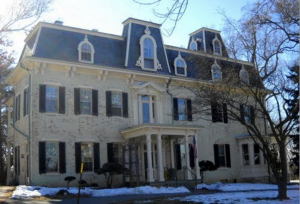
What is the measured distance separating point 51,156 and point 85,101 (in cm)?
377

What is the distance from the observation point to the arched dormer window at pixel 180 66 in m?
26.4

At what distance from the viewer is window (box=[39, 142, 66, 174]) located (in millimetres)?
20156

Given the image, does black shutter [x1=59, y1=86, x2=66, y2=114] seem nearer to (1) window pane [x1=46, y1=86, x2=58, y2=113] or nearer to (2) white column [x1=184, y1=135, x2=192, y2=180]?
(1) window pane [x1=46, y1=86, x2=58, y2=113]

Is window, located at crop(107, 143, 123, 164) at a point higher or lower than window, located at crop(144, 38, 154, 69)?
lower

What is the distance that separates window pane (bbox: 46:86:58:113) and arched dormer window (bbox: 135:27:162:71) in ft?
19.0

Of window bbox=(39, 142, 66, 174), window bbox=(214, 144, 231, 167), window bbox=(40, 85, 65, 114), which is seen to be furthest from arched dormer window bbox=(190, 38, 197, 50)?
window bbox=(39, 142, 66, 174)

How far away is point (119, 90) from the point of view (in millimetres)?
23562

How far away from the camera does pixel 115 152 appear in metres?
22.9

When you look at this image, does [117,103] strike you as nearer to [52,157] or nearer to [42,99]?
[42,99]

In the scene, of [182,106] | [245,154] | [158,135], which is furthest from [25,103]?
[245,154]

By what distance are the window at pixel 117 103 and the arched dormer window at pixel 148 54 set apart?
244 centimetres

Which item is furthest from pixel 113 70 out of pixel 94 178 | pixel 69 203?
pixel 69 203

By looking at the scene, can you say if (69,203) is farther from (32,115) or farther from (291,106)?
(291,106)

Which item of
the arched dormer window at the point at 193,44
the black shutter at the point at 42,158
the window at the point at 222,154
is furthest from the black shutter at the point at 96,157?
the arched dormer window at the point at 193,44
